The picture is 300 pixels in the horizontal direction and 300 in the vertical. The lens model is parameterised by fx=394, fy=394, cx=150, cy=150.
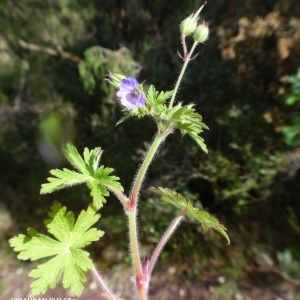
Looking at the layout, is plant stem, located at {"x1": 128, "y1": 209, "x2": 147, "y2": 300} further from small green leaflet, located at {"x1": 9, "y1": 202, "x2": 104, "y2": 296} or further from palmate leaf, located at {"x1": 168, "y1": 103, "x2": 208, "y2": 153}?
palmate leaf, located at {"x1": 168, "y1": 103, "x2": 208, "y2": 153}

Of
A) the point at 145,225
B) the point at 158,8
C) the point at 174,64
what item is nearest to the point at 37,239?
the point at 145,225

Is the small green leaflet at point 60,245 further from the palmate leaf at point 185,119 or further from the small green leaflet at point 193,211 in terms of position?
the palmate leaf at point 185,119

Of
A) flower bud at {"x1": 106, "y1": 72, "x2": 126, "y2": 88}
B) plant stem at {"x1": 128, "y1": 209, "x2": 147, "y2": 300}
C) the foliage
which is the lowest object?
plant stem at {"x1": 128, "y1": 209, "x2": 147, "y2": 300}

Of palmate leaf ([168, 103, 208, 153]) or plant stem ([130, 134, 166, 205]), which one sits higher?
palmate leaf ([168, 103, 208, 153])

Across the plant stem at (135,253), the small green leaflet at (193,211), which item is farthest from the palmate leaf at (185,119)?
the plant stem at (135,253)

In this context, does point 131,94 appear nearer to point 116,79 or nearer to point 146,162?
point 116,79

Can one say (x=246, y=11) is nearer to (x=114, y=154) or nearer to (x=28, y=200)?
(x=114, y=154)

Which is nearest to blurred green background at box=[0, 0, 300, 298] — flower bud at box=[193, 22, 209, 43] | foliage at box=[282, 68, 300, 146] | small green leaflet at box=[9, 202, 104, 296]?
foliage at box=[282, 68, 300, 146]
